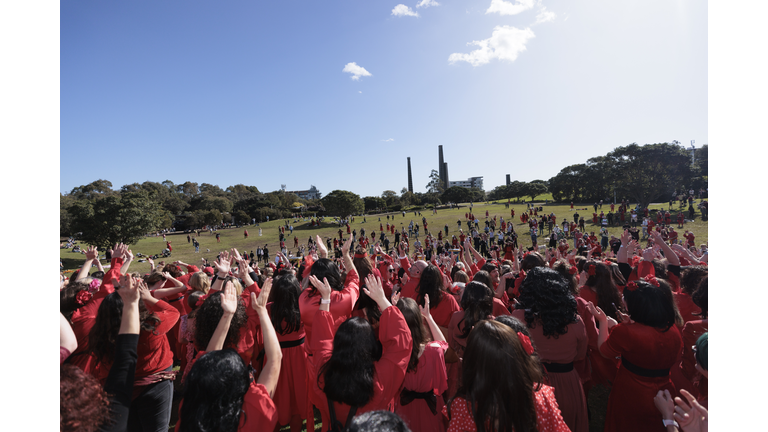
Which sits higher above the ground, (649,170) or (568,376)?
(649,170)

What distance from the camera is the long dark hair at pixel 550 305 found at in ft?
9.41

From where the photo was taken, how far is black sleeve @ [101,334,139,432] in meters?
2.00

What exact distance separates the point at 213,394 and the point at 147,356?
1727 millimetres

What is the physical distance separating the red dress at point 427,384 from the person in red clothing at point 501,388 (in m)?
0.59

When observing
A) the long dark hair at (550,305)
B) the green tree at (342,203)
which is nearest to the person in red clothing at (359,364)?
the long dark hair at (550,305)

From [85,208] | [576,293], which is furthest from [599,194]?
[85,208]

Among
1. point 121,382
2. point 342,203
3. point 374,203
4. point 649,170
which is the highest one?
point 649,170

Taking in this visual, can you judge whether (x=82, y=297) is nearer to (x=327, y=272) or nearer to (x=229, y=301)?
(x=229, y=301)

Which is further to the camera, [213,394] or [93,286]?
[93,286]

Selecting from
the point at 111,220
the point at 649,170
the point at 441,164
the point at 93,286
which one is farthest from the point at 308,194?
the point at 93,286

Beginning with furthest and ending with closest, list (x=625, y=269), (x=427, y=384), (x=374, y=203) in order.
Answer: (x=374, y=203)
(x=625, y=269)
(x=427, y=384)

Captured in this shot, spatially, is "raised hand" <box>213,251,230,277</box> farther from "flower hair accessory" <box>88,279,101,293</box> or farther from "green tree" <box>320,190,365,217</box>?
"green tree" <box>320,190,365,217</box>

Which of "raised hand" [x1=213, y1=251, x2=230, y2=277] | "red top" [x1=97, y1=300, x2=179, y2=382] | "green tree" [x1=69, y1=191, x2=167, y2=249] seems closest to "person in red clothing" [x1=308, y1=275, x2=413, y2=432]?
"red top" [x1=97, y1=300, x2=179, y2=382]

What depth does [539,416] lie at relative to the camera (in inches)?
74.8
